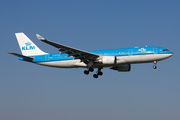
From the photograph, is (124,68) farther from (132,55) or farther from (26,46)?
(26,46)

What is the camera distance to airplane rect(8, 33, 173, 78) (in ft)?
138

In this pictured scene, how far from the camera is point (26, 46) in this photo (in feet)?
167

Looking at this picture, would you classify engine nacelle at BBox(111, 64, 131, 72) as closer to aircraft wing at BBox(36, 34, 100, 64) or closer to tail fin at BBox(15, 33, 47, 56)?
aircraft wing at BBox(36, 34, 100, 64)

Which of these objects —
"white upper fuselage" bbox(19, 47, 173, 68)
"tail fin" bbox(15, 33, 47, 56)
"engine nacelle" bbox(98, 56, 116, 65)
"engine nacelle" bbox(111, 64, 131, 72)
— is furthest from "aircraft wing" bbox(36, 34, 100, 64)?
"tail fin" bbox(15, 33, 47, 56)

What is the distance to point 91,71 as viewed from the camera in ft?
148

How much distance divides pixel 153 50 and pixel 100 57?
7881 mm

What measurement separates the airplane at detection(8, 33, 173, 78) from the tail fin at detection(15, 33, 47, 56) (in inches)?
37.4

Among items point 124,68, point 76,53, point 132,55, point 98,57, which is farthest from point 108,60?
point 124,68

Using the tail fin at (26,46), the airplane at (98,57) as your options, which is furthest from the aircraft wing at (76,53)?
the tail fin at (26,46)

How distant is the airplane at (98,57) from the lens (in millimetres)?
42000

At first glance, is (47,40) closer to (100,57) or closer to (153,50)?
(100,57)

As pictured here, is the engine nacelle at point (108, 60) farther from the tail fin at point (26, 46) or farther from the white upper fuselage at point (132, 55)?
the tail fin at point (26, 46)

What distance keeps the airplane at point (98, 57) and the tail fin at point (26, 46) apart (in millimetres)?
951

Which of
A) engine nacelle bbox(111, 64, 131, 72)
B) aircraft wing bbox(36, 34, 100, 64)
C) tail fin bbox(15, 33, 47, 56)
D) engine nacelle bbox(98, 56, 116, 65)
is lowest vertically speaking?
engine nacelle bbox(111, 64, 131, 72)
